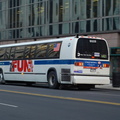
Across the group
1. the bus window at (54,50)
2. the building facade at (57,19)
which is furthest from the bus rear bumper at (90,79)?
the building facade at (57,19)

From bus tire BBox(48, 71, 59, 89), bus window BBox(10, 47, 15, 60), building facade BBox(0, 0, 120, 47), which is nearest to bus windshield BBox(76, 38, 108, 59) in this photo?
bus tire BBox(48, 71, 59, 89)

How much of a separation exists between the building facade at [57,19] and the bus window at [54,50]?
13712 mm

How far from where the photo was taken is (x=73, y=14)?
39938 mm

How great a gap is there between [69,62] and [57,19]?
21564mm

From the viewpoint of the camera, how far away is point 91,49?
2134 cm

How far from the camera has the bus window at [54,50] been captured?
22016mm

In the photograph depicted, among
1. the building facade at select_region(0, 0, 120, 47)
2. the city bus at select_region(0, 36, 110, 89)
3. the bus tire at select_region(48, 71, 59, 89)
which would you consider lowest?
the bus tire at select_region(48, 71, 59, 89)

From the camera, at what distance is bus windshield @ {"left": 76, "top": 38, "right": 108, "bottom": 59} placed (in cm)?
2091

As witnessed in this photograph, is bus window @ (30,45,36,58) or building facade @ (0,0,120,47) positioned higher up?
building facade @ (0,0,120,47)

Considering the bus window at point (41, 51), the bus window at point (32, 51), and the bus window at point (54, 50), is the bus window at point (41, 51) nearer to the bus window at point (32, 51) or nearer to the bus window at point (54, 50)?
the bus window at point (32, 51)

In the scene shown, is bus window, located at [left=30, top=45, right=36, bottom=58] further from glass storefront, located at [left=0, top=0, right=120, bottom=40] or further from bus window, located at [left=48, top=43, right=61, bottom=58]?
glass storefront, located at [left=0, top=0, right=120, bottom=40]

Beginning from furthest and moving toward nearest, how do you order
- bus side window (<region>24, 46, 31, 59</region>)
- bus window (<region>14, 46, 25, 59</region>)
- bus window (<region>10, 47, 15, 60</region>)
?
1. bus window (<region>10, 47, 15, 60</region>)
2. bus window (<region>14, 46, 25, 59</region>)
3. bus side window (<region>24, 46, 31, 59</region>)

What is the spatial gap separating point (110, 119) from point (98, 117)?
18.8 inches

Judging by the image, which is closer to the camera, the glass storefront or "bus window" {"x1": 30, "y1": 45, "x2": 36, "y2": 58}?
"bus window" {"x1": 30, "y1": 45, "x2": 36, "y2": 58}
